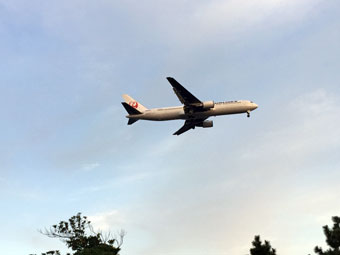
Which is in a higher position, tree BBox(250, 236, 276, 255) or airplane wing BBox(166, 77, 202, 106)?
airplane wing BBox(166, 77, 202, 106)

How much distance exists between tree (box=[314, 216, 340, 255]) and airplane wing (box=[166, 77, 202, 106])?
36.7 m

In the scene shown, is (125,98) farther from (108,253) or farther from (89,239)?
(108,253)

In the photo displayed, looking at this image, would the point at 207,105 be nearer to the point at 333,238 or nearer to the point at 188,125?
the point at 188,125

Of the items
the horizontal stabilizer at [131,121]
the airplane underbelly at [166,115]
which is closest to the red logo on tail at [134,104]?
the horizontal stabilizer at [131,121]

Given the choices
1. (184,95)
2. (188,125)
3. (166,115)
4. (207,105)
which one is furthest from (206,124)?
(184,95)

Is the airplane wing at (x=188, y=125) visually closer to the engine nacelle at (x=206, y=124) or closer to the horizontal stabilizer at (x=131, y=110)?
the engine nacelle at (x=206, y=124)

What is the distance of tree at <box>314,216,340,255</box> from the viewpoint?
34562mm

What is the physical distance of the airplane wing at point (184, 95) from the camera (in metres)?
66.8

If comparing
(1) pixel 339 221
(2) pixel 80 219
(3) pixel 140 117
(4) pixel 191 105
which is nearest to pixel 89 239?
(2) pixel 80 219

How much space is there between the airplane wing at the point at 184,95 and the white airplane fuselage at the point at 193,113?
174cm

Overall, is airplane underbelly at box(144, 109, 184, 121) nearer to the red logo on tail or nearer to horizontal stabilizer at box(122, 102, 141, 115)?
horizontal stabilizer at box(122, 102, 141, 115)

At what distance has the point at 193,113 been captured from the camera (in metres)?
70.8

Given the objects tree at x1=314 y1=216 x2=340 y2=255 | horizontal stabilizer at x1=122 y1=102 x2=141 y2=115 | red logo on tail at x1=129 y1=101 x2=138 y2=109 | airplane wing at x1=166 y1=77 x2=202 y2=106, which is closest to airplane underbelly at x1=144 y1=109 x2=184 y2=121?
horizontal stabilizer at x1=122 y1=102 x2=141 y2=115

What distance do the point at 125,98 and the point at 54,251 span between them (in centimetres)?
3406
